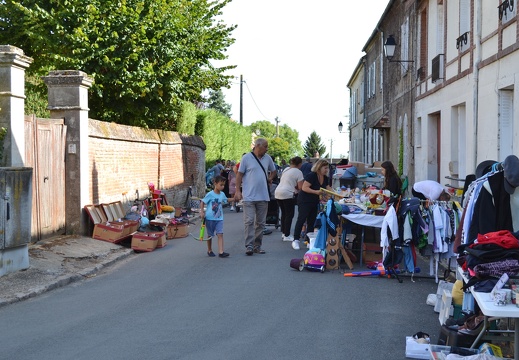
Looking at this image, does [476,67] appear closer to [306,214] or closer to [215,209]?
[306,214]

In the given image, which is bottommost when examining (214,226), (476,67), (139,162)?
(214,226)

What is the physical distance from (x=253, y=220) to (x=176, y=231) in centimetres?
386

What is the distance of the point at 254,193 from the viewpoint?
1305cm

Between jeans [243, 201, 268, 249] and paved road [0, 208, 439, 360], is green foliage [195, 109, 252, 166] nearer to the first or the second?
jeans [243, 201, 268, 249]

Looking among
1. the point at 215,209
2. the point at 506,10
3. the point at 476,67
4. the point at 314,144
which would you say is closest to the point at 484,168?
the point at 215,209

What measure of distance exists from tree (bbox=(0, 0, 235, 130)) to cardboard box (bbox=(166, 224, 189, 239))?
14.7 ft

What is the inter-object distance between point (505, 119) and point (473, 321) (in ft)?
28.2

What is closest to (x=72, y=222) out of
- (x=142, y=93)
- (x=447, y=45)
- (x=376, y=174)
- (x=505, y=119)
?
(x=142, y=93)

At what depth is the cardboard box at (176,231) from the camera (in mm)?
16281

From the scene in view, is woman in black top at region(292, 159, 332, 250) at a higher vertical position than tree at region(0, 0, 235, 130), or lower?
lower

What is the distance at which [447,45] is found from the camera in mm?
19500

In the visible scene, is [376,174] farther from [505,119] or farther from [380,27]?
[380,27]

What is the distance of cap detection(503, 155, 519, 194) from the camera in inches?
248

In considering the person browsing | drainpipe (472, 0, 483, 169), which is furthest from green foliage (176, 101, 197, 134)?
drainpipe (472, 0, 483, 169)
